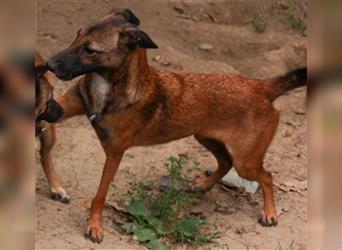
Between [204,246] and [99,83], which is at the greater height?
[99,83]

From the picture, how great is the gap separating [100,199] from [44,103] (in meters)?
1.13

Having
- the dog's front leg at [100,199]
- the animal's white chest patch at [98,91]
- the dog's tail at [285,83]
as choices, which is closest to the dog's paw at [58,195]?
the dog's front leg at [100,199]

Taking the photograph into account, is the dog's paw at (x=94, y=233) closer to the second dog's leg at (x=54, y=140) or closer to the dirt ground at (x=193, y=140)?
the dirt ground at (x=193, y=140)

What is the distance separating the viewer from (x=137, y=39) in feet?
14.6

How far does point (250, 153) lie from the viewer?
5.25 meters

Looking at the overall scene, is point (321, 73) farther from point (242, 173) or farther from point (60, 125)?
point (60, 125)

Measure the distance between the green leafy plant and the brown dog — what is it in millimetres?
599

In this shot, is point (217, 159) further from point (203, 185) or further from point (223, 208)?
point (223, 208)

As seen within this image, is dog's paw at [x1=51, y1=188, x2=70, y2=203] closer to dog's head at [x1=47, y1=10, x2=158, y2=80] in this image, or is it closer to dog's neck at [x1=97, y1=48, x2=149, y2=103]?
dog's neck at [x1=97, y1=48, x2=149, y2=103]

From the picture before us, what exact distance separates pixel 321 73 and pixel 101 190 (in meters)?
3.35

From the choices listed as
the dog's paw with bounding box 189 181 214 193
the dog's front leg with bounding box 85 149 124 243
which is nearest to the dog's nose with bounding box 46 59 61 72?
the dog's front leg with bounding box 85 149 124 243

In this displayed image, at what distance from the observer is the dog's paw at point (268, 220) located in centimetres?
552

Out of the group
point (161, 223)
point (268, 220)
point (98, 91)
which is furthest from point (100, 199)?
point (268, 220)

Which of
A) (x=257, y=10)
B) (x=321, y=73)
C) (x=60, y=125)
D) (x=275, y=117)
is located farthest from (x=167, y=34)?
(x=321, y=73)
